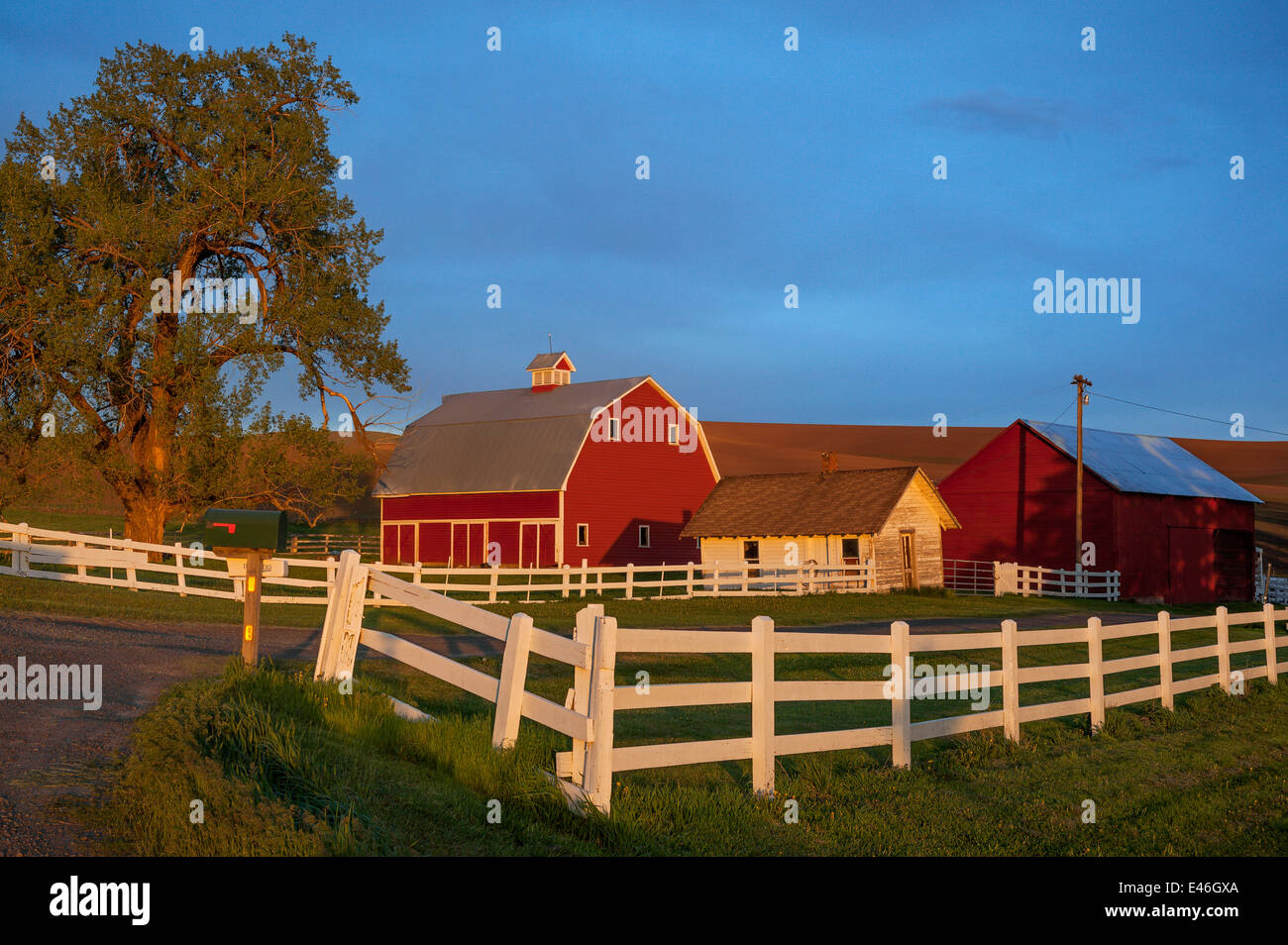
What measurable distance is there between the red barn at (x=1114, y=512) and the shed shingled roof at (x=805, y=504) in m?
4.73

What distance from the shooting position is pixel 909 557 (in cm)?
3691

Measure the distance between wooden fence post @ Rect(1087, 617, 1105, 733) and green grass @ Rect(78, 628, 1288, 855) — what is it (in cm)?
55

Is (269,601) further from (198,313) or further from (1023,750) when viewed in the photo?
(1023,750)

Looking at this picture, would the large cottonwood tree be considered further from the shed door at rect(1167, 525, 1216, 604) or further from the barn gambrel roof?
the shed door at rect(1167, 525, 1216, 604)

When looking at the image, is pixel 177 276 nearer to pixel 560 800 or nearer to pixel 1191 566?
pixel 560 800

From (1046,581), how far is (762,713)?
31.1 meters

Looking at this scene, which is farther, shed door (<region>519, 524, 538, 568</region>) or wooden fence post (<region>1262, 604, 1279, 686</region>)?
shed door (<region>519, 524, 538, 568</region>)

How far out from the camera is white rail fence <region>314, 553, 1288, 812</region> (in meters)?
7.25

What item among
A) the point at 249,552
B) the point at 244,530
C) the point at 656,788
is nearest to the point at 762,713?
the point at 656,788

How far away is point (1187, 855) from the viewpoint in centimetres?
720

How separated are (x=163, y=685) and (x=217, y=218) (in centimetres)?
2303

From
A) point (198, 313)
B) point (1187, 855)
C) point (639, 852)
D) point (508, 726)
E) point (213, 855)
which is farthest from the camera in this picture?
point (198, 313)

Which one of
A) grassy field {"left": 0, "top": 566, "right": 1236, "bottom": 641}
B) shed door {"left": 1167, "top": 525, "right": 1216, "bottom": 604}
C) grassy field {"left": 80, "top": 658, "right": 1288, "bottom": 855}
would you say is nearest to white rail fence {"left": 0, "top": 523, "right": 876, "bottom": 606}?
grassy field {"left": 0, "top": 566, "right": 1236, "bottom": 641}
